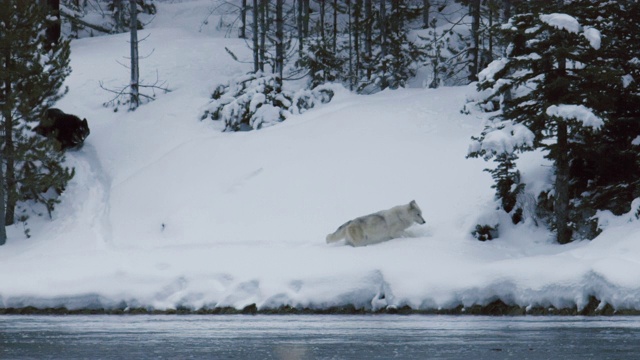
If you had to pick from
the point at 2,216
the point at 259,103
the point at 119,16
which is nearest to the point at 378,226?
the point at 2,216

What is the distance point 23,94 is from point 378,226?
10.0 m

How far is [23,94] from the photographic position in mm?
23922

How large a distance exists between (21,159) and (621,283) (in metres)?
14.9

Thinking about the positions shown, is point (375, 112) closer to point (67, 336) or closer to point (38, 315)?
point (38, 315)

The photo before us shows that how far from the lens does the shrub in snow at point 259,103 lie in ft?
96.5

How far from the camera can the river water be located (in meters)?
10.3

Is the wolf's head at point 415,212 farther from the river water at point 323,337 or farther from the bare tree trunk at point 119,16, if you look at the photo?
the bare tree trunk at point 119,16

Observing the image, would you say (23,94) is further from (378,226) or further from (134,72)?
(378,226)

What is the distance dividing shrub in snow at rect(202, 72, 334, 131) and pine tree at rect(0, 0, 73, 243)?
628cm

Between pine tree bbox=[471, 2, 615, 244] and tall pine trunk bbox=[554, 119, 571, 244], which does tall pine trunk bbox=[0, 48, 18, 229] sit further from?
tall pine trunk bbox=[554, 119, 571, 244]

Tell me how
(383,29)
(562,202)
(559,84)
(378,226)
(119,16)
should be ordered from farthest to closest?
(119,16)
(383,29)
(378,226)
(562,202)
(559,84)

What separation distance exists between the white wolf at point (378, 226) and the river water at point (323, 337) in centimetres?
327

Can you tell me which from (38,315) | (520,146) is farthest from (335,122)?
(38,315)

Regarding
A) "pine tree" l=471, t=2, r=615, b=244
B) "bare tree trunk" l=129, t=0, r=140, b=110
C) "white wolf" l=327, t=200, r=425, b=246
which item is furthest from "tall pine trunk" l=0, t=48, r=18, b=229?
"pine tree" l=471, t=2, r=615, b=244
